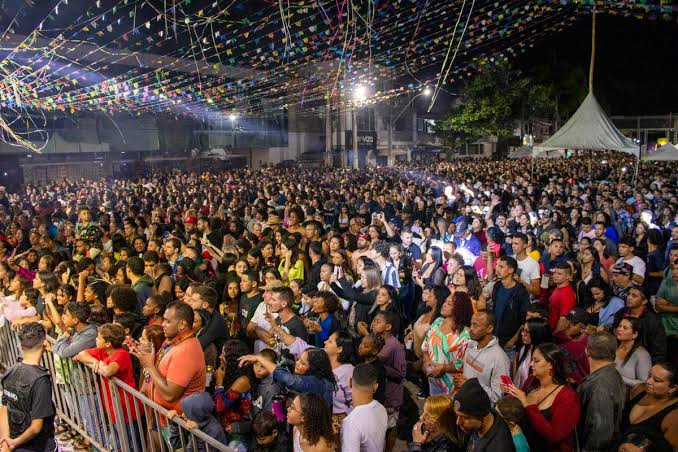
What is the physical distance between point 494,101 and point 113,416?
30855mm

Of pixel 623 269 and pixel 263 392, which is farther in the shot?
pixel 623 269

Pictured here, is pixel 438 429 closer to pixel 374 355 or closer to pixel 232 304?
pixel 374 355

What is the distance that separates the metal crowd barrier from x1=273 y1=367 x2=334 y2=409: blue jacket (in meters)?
0.57

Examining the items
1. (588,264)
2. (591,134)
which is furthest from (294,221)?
(591,134)

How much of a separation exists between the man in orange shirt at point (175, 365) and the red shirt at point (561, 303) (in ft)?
11.0

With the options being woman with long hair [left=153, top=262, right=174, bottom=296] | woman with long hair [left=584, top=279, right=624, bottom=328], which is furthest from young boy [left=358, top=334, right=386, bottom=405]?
woman with long hair [left=153, top=262, right=174, bottom=296]

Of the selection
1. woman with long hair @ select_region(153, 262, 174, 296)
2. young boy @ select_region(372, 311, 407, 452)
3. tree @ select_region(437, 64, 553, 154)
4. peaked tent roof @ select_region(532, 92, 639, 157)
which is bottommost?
young boy @ select_region(372, 311, 407, 452)

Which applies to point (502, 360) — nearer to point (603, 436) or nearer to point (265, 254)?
point (603, 436)

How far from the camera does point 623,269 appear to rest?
5504mm

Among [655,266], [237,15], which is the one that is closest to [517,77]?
[237,15]

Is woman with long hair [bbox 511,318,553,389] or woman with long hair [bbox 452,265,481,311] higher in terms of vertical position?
woman with long hair [bbox 452,265,481,311]

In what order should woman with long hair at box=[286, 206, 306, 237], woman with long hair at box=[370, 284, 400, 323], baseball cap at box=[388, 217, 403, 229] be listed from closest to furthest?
woman with long hair at box=[370, 284, 400, 323] → woman with long hair at box=[286, 206, 306, 237] → baseball cap at box=[388, 217, 403, 229]

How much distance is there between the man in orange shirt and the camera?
3.35m

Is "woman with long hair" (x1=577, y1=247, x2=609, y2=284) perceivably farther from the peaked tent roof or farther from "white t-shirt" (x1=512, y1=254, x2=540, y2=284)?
the peaked tent roof
